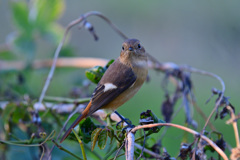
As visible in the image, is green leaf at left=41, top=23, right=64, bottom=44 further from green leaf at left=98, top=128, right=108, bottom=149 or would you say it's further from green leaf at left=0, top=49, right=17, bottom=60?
green leaf at left=98, top=128, right=108, bottom=149

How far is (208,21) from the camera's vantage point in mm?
5797

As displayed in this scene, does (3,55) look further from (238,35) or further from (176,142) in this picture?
(238,35)

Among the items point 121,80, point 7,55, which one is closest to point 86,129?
point 121,80

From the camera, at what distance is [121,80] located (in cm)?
241

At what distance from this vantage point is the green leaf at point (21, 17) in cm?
321

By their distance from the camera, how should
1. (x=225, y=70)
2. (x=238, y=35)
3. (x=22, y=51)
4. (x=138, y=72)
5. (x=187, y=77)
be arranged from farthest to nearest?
(x=225, y=70) < (x=238, y=35) < (x=22, y=51) < (x=138, y=72) < (x=187, y=77)

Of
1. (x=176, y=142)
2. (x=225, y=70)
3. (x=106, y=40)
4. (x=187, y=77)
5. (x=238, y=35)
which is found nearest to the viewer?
(x=187, y=77)

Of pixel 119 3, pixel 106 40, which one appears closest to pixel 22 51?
pixel 106 40

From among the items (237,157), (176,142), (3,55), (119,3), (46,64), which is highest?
(119,3)

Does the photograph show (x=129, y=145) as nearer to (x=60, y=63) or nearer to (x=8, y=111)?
(x=8, y=111)

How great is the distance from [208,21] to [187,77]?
377 cm

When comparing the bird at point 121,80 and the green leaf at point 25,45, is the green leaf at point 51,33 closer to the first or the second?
the green leaf at point 25,45

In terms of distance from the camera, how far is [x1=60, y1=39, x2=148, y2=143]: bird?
7.36 feet

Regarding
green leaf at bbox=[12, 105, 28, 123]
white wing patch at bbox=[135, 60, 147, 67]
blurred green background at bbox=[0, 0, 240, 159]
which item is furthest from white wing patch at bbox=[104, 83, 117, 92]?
blurred green background at bbox=[0, 0, 240, 159]
